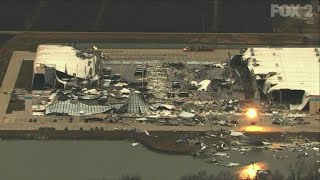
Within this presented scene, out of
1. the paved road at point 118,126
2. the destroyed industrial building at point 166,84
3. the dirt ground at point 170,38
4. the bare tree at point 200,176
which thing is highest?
the dirt ground at point 170,38

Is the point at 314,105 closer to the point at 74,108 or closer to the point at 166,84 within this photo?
the point at 166,84

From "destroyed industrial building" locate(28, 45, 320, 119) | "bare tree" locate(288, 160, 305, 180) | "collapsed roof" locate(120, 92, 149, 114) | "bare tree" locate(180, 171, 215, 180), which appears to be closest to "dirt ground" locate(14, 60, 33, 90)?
"destroyed industrial building" locate(28, 45, 320, 119)

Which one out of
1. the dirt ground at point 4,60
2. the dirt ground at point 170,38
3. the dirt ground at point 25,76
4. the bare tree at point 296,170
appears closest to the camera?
the bare tree at point 296,170

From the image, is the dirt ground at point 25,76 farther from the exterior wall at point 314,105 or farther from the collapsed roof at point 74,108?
the exterior wall at point 314,105

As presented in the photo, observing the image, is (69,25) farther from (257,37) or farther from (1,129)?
(1,129)

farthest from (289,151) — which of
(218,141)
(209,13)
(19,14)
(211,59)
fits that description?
(19,14)

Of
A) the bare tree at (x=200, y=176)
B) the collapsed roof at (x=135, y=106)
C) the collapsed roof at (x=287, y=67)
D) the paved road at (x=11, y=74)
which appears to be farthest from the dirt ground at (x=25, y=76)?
the bare tree at (x=200, y=176)
